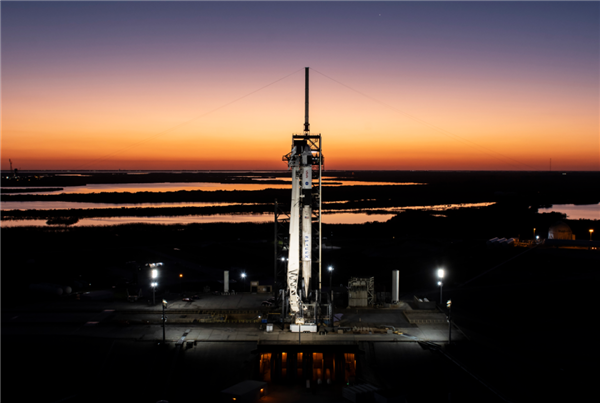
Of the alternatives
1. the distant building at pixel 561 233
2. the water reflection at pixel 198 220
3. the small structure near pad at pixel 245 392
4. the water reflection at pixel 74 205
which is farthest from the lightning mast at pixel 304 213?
the water reflection at pixel 74 205

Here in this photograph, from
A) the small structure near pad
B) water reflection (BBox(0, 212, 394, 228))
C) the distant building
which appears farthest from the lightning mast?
water reflection (BBox(0, 212, 394, 228))

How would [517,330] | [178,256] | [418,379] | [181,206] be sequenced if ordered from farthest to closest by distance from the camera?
1. [181,206]
2. [178,256]
3. [517,330]
4. [418,379]

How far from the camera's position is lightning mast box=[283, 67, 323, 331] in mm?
40156

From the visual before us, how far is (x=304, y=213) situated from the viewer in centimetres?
4041

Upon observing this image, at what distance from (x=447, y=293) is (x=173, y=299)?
3084 cm

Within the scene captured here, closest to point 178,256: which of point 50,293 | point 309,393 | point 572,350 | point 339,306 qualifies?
point 50,293

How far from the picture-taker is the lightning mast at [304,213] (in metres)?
40.2

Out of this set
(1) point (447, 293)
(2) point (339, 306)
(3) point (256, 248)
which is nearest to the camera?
(2) point (339, 306)

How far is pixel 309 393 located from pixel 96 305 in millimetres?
25451

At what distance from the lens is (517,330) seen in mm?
42969

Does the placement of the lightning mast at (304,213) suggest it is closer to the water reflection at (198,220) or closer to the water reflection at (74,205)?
the water reflection at (198,220)

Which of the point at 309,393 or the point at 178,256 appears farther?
the point at 178,256

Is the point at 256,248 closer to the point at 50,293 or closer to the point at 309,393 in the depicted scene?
the point at 50,293

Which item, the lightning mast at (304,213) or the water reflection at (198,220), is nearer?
the lightning mast at (304,213)
